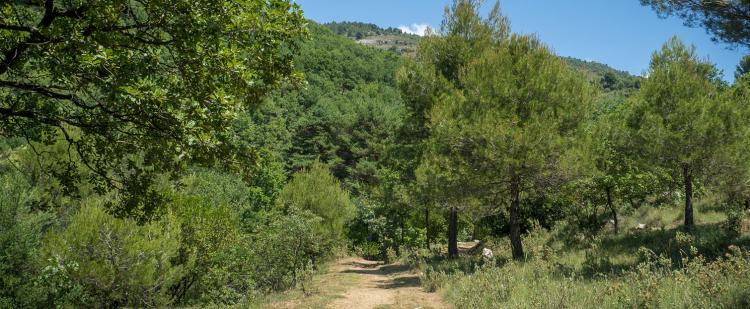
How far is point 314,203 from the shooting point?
26.4m

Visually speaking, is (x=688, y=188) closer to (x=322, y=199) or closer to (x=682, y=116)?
(x=682, y=116)

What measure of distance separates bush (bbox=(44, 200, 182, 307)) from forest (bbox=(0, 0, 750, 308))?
6cm

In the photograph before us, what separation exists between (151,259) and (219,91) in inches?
412

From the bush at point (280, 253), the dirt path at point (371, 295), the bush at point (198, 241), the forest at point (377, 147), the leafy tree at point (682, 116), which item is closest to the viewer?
the forest at point (377, 147)

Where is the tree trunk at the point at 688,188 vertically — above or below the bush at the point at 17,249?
above

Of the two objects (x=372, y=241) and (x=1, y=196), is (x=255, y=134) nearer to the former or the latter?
(x=372, y=241)

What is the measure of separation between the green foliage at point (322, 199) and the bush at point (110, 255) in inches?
478

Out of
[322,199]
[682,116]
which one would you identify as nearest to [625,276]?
[682,116]

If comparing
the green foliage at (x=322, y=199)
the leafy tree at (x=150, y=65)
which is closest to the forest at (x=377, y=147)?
the leafy tree at (x=150, y=65)

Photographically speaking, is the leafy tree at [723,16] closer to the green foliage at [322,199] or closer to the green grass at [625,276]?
the green grass at [625,276]

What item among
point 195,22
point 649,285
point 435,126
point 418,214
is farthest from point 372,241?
point 195,22

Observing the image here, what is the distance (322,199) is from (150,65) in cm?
2229

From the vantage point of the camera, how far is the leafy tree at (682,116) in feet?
45.0

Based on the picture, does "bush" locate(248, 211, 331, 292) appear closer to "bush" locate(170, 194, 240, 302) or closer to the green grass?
"bush" locate(170, 194, 240, 302)
